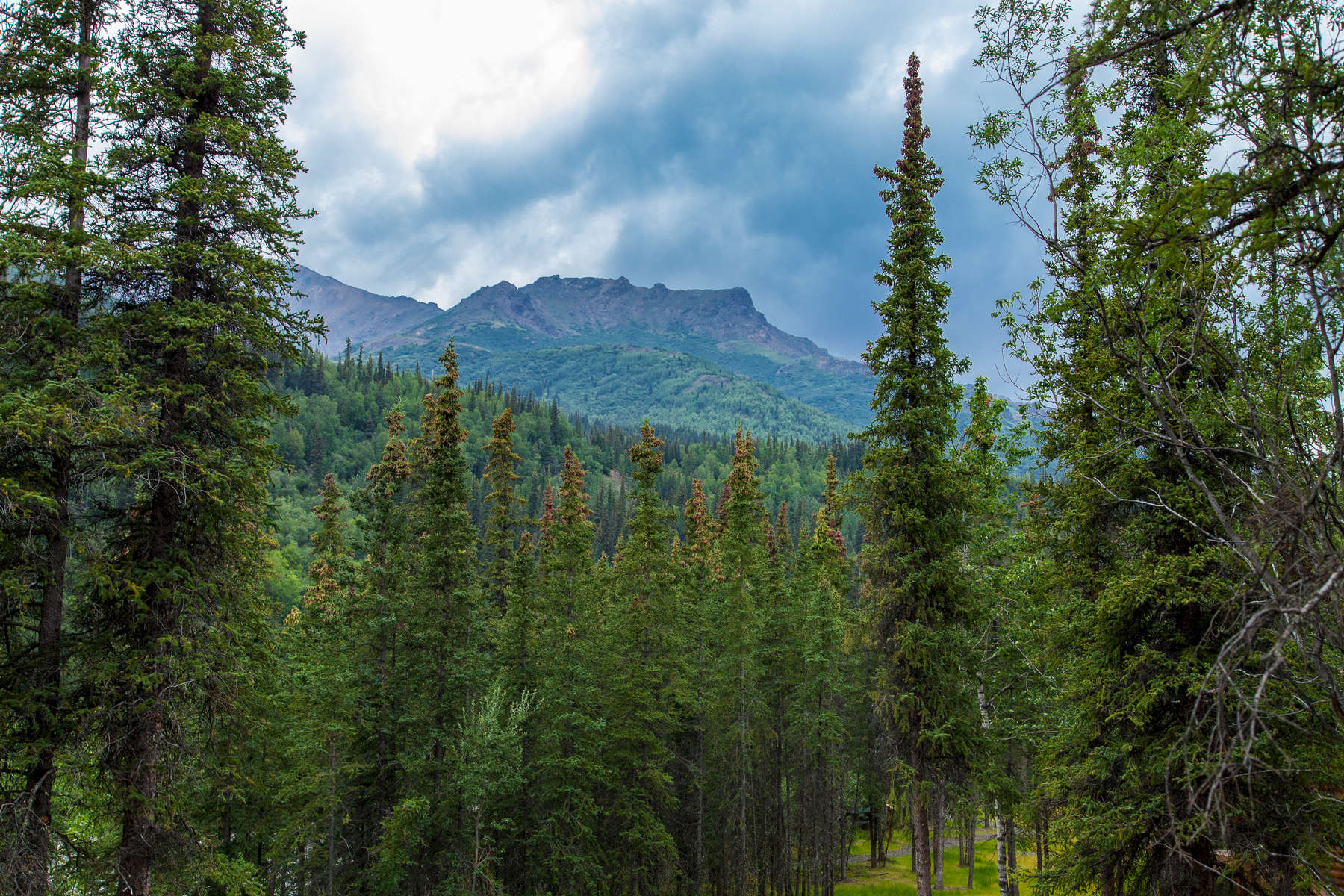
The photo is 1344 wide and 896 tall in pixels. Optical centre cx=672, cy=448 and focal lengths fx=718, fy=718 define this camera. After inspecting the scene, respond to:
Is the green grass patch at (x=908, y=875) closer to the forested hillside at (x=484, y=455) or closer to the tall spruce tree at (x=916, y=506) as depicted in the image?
the tall spruce tree at (x=916, y=506)

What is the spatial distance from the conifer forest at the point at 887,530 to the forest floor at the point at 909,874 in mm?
9924

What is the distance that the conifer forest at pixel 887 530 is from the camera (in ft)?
14.7

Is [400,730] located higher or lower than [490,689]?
lower

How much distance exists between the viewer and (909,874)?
3509cm

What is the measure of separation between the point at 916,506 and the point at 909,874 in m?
28.4

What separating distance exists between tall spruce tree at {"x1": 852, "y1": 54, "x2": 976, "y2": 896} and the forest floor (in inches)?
642

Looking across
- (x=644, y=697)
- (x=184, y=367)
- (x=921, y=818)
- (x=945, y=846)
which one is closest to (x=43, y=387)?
(x=184, y=367)

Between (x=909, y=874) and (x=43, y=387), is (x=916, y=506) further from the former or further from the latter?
(x=909, y=874)

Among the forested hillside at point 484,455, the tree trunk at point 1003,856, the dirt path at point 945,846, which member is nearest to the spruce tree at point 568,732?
the tree trunk at point 1003,856

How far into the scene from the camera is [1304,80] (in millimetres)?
3812

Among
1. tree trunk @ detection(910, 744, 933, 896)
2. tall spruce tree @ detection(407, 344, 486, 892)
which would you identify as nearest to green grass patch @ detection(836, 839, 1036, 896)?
tree trunk @ detection(910, 744, 933, 896)

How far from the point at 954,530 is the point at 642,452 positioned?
614 inches

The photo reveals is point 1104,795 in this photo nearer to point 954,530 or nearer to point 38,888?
point 954,530

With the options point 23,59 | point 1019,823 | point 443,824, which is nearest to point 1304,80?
point 23,59
